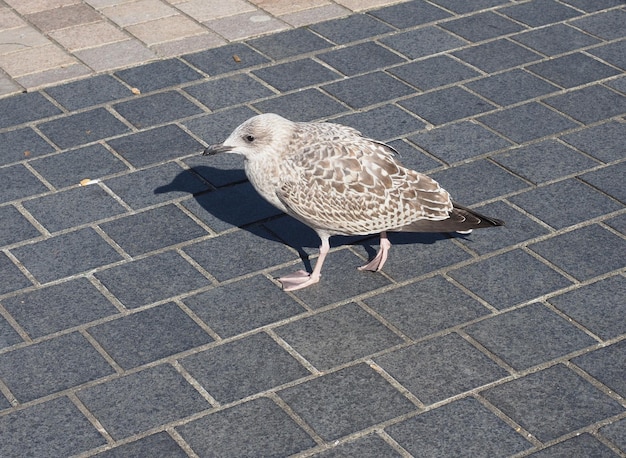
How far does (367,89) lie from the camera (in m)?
9.26

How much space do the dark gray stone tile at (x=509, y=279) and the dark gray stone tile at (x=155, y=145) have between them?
248cm

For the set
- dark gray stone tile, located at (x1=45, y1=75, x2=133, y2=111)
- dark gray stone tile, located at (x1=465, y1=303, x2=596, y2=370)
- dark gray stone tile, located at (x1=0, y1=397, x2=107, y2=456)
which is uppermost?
dark gray stone tile, located at (x1=465, y1=303, x2=596, y2=370)

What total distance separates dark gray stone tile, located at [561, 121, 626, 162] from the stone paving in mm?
29

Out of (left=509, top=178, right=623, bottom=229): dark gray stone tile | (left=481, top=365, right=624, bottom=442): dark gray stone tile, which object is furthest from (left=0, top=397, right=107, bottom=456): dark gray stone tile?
(left=509, top=178, right=623, bottom=229): dark gray stone tile

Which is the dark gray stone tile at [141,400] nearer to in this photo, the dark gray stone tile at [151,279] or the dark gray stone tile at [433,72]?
the dark gray stone tile at [151,279]

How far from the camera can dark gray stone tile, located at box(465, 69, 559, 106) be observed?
30.0 ft

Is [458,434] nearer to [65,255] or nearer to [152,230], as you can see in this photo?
[152,230]

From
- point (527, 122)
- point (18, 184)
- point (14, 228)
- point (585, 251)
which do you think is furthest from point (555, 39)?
point (14, 228)

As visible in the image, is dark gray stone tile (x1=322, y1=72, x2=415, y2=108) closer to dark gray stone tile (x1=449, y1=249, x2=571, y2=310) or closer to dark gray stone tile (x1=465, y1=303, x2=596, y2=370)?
dark gray stone tile (x1=449, y1=249, x2=571, y2=310)

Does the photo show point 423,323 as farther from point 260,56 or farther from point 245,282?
point 260,56

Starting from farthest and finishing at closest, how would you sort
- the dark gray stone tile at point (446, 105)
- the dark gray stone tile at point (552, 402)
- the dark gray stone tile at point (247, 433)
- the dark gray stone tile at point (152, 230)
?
the dark gray stone tile at point (446, 105) → the dark gray stone tile at point (152, 230) → the dark gray stone tile at point (552, 402) → the dark gray stone tile at point (247, 433)

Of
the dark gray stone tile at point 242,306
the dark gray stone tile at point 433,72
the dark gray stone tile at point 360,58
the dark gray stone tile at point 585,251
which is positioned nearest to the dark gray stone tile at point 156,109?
the dark gray stone tile at point 360,58

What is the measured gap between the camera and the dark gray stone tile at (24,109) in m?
8.74

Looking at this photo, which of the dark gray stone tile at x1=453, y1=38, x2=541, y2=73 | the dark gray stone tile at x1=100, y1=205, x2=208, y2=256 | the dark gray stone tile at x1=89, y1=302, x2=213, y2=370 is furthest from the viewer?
the dark gray stone tile at x1=453, y1=38, x2=541, y2=73
